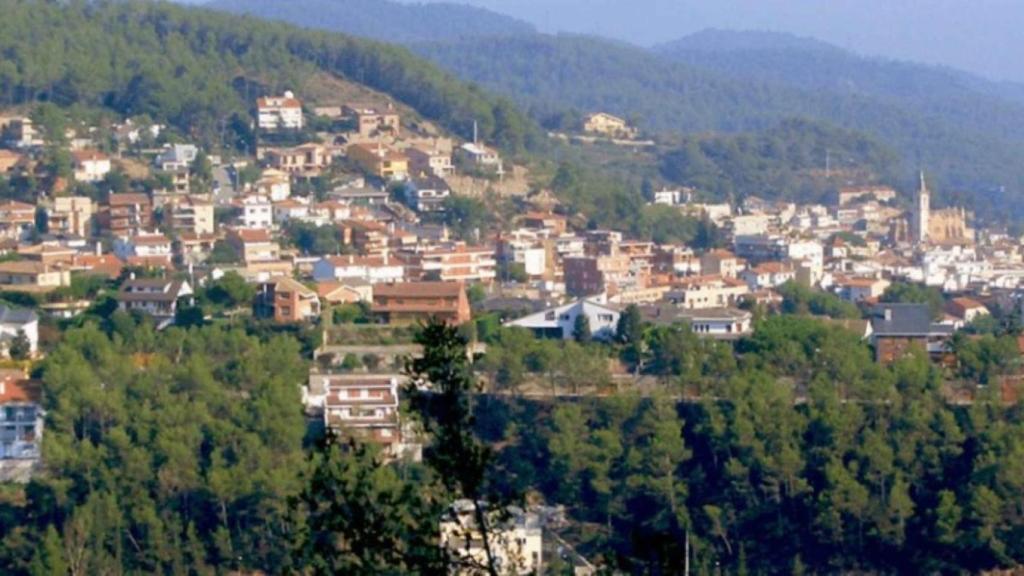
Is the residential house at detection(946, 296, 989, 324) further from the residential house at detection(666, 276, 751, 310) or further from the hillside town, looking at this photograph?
the residential house at detection(666, 276, 751, 310)

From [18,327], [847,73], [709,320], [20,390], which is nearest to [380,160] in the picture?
[709,320]

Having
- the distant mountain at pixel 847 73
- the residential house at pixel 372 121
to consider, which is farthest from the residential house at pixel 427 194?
the distant mountain at pixel 847 73

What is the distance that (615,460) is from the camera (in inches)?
484

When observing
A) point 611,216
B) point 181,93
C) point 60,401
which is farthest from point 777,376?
point 181,93

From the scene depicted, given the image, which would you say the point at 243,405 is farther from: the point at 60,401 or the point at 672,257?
the point at 672,257

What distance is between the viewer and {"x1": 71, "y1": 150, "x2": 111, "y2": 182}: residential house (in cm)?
2016

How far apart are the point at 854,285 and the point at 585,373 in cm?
607

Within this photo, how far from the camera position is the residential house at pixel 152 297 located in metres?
15.6

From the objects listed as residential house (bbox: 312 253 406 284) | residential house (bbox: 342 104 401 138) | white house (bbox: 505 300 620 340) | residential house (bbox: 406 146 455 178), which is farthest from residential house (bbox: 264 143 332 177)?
white house (bbox: 505 300 620 340)

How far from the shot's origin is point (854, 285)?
19.0 metres

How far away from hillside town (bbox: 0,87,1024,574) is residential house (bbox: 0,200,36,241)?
0.03 meters

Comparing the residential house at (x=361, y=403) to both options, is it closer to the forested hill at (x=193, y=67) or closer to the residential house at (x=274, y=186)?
the residential house at (x=274, y=186)

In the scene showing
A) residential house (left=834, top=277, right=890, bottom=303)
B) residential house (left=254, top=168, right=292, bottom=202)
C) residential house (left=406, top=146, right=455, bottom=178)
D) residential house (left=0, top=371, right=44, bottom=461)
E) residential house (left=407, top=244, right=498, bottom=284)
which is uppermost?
residential house (left=406, top=146, right=455, bottom=178)

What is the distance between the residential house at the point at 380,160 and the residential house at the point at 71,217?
10.5ft
